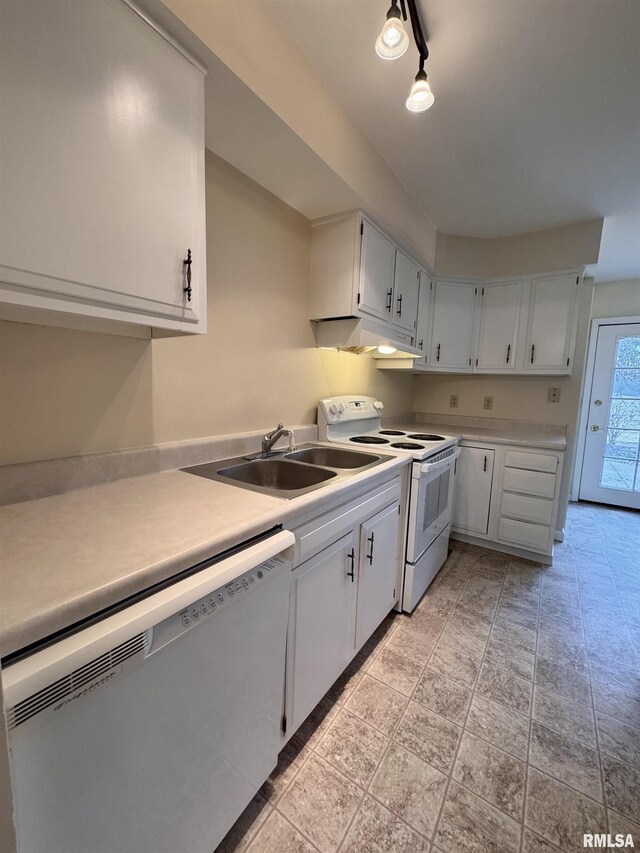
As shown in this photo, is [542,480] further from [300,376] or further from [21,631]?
[21,631]

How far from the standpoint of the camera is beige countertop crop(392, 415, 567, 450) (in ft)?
8.54

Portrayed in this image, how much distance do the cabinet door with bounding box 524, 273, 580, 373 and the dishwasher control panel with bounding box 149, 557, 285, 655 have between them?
290 centimetres

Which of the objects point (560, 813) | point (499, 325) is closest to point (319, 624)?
point (560, 813)

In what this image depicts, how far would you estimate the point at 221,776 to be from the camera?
2.83 feet

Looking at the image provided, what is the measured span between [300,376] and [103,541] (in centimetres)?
142

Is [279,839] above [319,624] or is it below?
below

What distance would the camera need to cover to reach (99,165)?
30.9 inches

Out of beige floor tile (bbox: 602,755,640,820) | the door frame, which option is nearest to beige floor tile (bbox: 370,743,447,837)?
beige floor tile (bbox: 602,755,640,820)

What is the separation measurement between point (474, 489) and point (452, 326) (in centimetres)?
145

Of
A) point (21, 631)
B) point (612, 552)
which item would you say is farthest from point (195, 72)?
point (612, 552)

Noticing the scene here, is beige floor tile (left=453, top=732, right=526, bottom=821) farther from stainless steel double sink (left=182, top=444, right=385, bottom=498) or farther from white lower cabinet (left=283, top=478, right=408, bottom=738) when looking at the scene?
stainless steel double sink (left=182, top=444, right=385, bottom=498)

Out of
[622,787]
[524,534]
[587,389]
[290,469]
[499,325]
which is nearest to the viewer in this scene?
[622,787]

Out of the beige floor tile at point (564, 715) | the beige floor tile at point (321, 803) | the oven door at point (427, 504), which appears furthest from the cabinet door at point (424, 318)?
the beige floor tile at point (321, 803)

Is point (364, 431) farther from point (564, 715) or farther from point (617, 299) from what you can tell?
point (617, 299)
